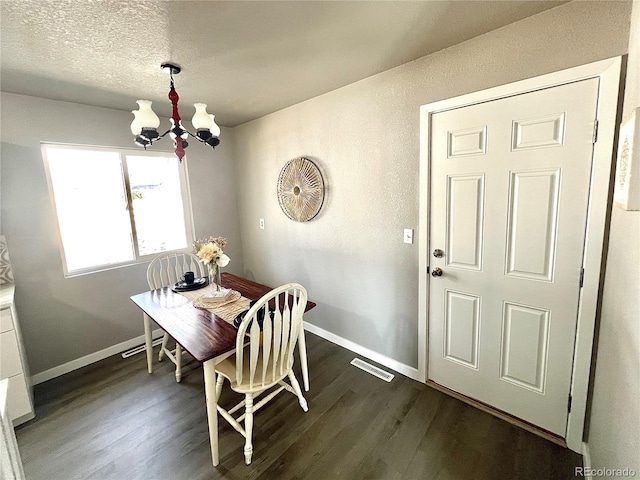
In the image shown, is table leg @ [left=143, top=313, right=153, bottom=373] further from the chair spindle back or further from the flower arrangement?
the chair spindle back

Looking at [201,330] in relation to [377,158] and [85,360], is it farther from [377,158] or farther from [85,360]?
[85,360]

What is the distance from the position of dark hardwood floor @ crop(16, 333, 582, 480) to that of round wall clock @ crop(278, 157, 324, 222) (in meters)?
1.47

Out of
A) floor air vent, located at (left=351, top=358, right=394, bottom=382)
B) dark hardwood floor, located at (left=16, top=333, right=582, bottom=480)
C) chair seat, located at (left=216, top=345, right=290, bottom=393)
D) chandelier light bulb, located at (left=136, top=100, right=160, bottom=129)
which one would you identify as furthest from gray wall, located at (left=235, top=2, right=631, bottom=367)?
chandelier light bulb, located at (left=136, top=100, right=160, bottom=129)

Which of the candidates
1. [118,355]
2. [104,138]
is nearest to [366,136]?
[104,138]

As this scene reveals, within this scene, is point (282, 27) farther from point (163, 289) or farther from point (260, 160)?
point (163, 289)

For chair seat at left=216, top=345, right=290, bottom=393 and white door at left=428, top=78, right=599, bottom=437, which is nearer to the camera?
white door at left=428, top=78, right=599, bottom=437

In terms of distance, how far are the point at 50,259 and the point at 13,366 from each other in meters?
0.88

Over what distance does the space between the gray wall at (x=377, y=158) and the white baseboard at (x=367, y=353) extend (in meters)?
0.05

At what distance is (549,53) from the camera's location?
1362 millimetres

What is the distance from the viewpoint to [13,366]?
5.77 ft

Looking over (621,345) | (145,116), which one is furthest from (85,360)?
(621,345)

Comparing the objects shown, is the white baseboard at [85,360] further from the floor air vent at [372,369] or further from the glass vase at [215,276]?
the floor air vent at [372,369]

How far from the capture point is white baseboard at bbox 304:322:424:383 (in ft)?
7.11

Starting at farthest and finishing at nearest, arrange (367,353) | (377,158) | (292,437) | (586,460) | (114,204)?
(114,204) < (367,353) < (377,158) < (292,437) < (586,460)
